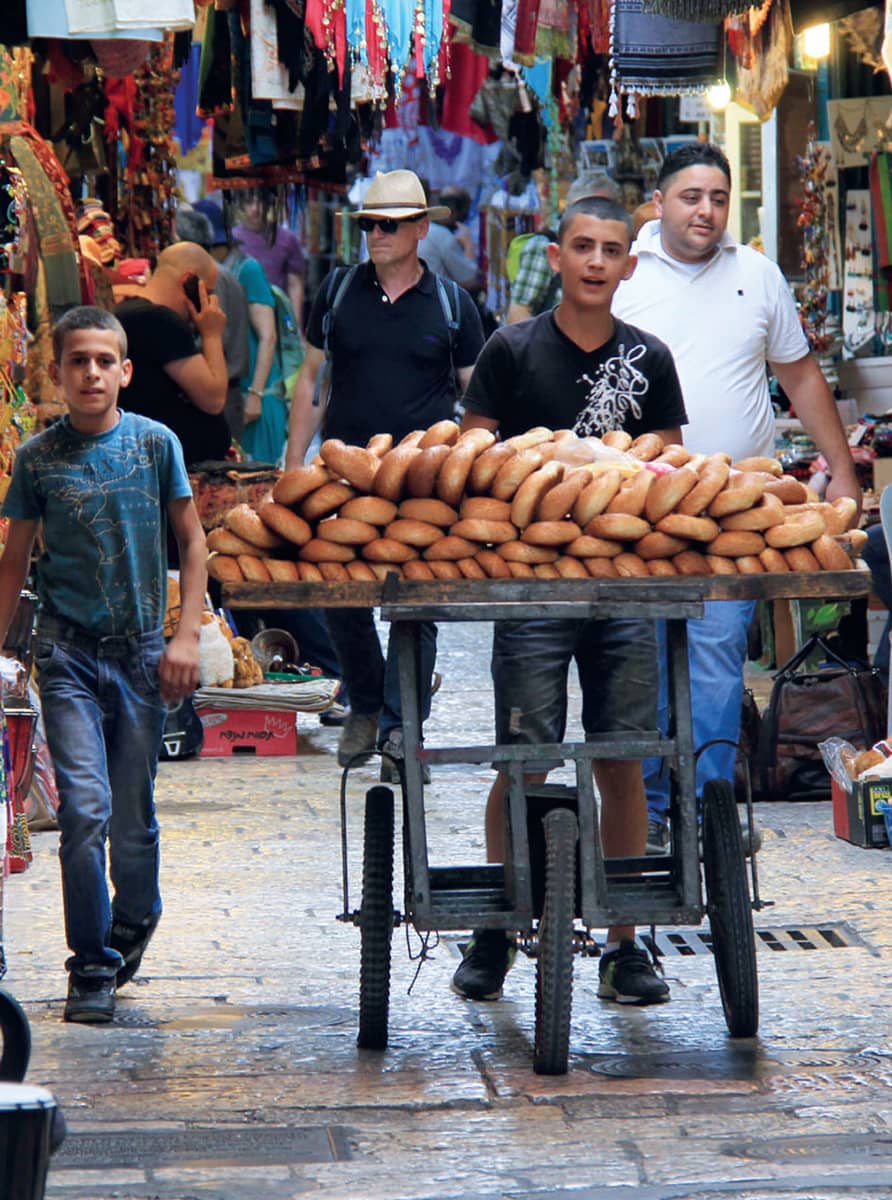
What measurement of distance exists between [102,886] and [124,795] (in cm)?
28

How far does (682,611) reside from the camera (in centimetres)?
487

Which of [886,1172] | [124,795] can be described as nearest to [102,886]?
[124,795]

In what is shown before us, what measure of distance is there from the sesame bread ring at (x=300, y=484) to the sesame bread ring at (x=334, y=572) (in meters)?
0.21

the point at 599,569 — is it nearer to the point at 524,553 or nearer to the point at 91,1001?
the point at 524,553

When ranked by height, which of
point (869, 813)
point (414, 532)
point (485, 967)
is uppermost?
point (414, 532)

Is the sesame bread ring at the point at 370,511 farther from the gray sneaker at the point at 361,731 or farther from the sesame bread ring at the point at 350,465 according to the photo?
the gray sneaker at the point at 361,731

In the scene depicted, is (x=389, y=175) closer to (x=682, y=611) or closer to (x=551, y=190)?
(x=682, y=611)

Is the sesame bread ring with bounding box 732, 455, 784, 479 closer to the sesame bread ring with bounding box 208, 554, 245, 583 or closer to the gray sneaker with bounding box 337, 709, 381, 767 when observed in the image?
the sesame bread ring with bounding box 208, 554, 245, 583

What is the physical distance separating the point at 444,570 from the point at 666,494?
0.53 m

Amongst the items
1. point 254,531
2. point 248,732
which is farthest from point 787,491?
point 248,732

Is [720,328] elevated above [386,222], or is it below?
below

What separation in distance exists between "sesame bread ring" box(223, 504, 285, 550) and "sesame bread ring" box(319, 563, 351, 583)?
0.15m

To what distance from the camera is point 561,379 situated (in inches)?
227

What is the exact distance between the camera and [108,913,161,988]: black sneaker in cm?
566
